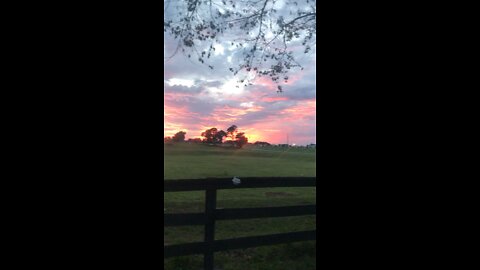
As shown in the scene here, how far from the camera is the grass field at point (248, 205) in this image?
12.6ft

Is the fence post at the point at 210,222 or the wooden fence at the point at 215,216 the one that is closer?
the wooden fence at the point at 215,216

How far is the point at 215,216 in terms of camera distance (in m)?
3.47

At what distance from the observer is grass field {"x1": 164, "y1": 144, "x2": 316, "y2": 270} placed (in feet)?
12.6

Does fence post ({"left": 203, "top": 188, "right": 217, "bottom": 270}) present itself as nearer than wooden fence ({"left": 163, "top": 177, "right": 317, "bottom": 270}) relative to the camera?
No

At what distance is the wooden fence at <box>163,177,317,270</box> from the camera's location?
3297 mm

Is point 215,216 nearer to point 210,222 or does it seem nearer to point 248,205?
point 210,222

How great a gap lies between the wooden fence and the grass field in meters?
0.21

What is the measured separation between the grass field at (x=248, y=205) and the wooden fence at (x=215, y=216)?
0.70 ft

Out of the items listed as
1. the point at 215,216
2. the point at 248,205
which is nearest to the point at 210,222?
the point at 215,216
